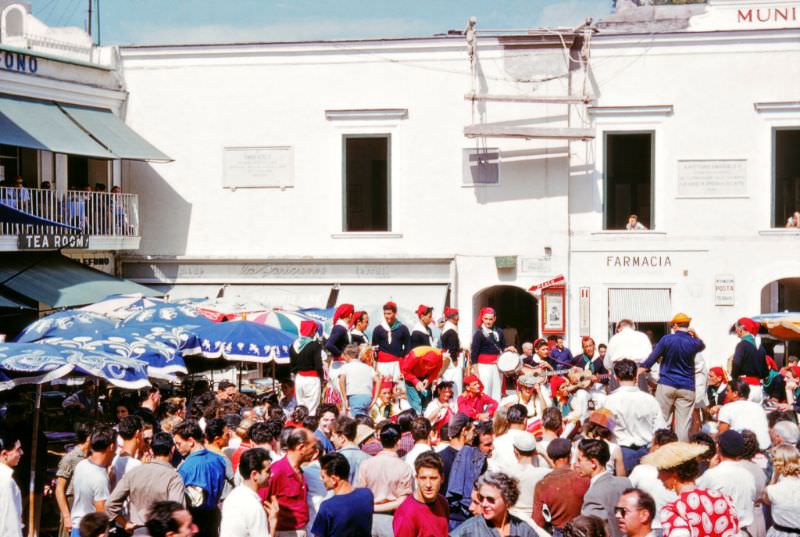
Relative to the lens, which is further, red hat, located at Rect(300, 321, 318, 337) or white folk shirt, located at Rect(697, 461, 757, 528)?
red hat, located at Rect(300, 321, 318, 337)

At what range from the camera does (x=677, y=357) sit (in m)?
14.6

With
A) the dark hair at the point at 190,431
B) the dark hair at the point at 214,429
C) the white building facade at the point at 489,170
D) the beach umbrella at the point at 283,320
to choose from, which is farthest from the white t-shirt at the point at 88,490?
the white building facade at the point at 489,170

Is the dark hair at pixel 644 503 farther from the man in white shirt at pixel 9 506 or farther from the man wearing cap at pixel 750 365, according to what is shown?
the man wearing cap at pixel 750 365

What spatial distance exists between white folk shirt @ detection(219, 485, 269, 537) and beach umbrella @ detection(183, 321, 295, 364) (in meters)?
7.78

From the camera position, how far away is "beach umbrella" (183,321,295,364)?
16.7m

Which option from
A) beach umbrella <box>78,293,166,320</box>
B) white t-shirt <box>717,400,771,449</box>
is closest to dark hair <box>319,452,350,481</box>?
white t-shirt <box>717,400,771,449</box>

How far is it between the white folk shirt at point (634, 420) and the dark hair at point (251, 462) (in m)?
4.60

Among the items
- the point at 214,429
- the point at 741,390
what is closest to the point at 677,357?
the point at 741,390

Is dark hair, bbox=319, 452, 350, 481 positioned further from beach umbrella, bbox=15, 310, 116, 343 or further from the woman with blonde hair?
beach umbrella, bbox=15, 310, 116, 343

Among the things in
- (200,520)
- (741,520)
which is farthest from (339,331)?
(741,520)

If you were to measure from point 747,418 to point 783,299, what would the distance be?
13761 millimetres

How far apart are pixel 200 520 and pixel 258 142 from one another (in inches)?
633

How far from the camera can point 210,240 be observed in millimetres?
25484

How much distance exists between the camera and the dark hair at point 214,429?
1022 centimetres
